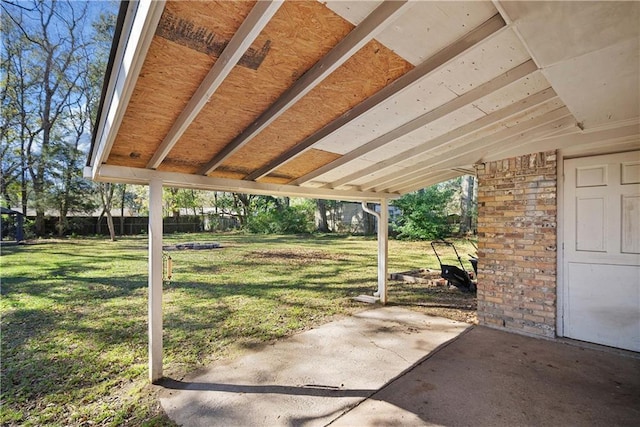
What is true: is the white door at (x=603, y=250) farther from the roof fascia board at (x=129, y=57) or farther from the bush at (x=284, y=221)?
the bush at (x=284, y=221)

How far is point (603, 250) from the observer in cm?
343

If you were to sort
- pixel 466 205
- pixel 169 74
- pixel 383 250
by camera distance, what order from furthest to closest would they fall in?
pixel 466 205, pixel 383 250, pixel 169 74

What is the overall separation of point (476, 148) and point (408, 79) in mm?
2050

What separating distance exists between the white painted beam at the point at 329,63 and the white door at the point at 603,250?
338 centimetres

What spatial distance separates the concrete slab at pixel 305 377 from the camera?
2.41 metres

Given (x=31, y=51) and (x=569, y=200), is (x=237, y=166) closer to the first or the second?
(x=569, y=200)

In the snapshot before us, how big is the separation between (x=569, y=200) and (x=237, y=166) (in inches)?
148

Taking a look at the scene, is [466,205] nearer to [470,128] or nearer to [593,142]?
[593,142]

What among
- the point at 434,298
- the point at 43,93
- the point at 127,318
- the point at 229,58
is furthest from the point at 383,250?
the point at 43,93

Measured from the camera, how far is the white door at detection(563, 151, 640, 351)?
3285mm

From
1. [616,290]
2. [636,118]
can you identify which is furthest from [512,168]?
[616,290]

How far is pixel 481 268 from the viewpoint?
4203 millimetres

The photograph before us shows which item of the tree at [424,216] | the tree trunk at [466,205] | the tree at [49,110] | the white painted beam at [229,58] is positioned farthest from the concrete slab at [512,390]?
the tree at [49,110]

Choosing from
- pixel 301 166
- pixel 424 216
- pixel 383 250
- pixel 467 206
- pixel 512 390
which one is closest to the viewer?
pixel 512 390
